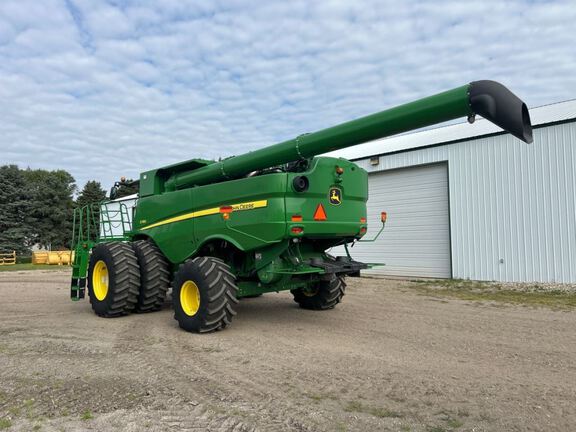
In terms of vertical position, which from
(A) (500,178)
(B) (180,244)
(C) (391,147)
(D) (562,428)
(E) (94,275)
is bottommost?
(D) (562,428)

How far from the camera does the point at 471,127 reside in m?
16.2

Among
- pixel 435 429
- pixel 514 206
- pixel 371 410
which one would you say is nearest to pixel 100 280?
pixel 371 410

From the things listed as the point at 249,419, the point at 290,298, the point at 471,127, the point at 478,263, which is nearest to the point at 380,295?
the point at 290,298

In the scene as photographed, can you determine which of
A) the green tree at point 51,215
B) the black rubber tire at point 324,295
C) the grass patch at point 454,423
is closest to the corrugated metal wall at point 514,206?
the black rubber tire at point 324,295

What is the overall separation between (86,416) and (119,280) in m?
4.72

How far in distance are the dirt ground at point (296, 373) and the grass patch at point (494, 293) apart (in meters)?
1.51

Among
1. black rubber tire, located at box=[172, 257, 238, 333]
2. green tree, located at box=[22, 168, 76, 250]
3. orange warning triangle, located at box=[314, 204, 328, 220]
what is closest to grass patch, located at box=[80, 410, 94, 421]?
black rubber tire, located at box=[172, 257, 238, 333]

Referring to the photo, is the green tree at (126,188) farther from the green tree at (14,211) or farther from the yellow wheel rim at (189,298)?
the green tree at (14,211)

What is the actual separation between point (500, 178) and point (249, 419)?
40.7 ft

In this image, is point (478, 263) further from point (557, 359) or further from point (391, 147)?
point (557, 359)

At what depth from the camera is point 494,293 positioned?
12.0 metres

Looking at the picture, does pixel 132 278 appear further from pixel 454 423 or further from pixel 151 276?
pixel 454 423

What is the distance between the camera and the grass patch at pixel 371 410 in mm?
3975

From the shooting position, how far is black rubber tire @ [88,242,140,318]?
8531mm
